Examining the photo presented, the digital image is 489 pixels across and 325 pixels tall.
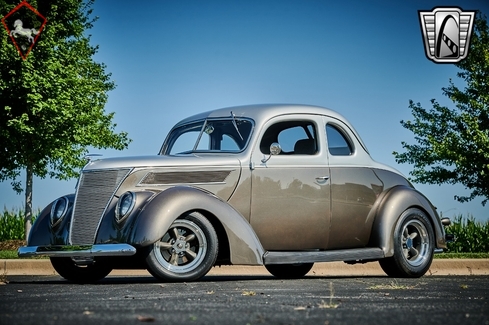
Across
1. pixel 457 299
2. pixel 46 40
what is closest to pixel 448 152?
pixel 46 40

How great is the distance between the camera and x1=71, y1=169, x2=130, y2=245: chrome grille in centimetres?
832

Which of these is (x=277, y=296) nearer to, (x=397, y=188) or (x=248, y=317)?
(x=248, y=317)

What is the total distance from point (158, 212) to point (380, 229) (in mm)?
3150

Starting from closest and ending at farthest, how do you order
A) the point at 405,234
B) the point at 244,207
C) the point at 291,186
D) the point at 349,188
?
the point at 244,207
the point at 291,186
the point at 349,188
the point at 405,234

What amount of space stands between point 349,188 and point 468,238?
1401cm

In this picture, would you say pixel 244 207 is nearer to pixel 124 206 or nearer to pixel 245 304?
pixel 124 206

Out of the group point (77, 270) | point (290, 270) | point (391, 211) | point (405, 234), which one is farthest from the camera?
point (290, 270)

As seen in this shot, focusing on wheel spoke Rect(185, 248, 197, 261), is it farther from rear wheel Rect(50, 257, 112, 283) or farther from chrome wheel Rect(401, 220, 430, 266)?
chrome wheel Rect(401, 220, 430, 266)

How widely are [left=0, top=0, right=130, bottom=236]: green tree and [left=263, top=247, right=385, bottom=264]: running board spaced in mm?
15321

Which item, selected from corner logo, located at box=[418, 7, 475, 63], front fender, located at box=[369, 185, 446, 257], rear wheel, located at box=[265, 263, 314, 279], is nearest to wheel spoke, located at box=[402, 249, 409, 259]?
front fender, located at box=[369, 185, 446, 257]

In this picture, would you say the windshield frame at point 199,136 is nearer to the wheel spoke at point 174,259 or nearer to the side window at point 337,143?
the side window at point 337,143

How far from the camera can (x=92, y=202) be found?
27.6 feet

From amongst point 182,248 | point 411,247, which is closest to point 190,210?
point 182,248

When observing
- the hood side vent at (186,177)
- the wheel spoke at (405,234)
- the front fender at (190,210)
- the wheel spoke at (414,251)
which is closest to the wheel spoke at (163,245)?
the front fender at (190,210)
